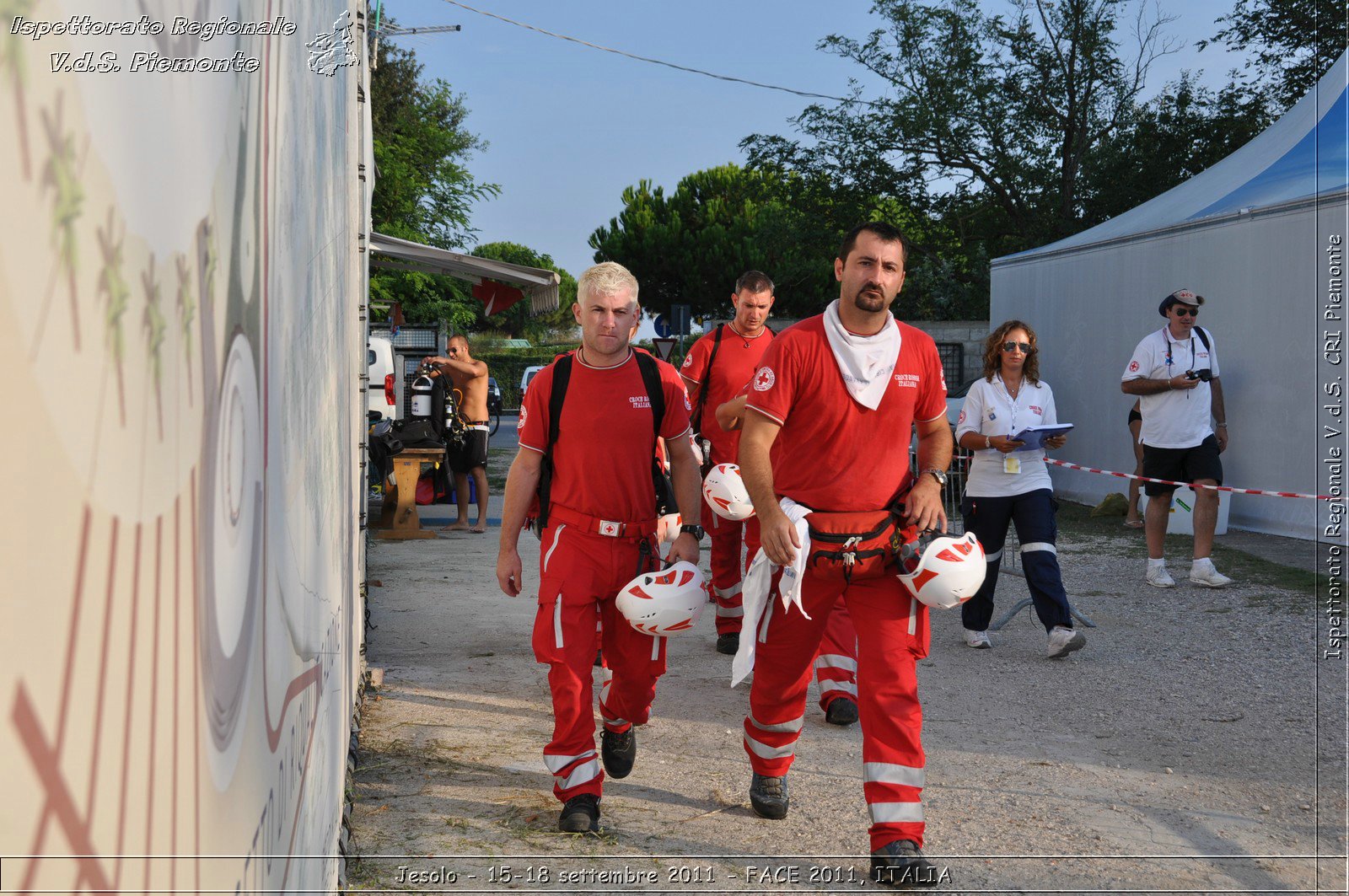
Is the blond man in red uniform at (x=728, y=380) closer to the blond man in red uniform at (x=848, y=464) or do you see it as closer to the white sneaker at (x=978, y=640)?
the white sneaker at (x=978, y=640)

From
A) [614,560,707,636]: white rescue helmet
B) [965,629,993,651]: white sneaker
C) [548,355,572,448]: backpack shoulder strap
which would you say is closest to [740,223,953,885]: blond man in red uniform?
[614,560,707,636]: white rescue helmet

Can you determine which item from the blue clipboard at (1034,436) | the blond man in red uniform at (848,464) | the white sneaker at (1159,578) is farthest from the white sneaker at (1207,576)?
the blond man in red uniform at (848,464)

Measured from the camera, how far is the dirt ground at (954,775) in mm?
3760

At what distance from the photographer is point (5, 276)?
596 mm

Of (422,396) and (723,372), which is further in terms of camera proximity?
(422,396)

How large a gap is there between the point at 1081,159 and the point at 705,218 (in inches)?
1261

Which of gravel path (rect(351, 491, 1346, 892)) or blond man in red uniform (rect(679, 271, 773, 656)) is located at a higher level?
blond man in red uniform (rect(679, 271, 773, 656))

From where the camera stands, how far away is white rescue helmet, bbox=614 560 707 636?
157 inches

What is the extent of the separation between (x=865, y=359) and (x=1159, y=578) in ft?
19.4

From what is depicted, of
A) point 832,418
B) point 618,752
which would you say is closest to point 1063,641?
point 618,752

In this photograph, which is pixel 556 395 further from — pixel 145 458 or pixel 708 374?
pixel 145 458

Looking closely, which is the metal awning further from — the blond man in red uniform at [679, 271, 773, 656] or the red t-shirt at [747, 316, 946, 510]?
the red t-shirt at [747, 316, 946, 510]

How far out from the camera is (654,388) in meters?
4.32

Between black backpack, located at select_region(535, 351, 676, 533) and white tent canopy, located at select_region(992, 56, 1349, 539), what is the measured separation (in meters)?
7.89
